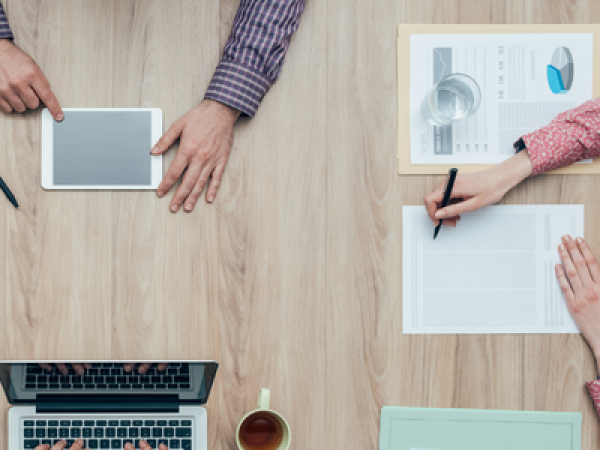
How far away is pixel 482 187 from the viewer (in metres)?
0.89

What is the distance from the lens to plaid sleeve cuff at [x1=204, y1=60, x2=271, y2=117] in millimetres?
873

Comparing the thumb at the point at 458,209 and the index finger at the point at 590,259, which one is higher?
the thumb at the point at 458,209

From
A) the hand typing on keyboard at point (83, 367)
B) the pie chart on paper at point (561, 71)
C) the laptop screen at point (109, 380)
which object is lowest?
the laptop screen at point (109, 380)

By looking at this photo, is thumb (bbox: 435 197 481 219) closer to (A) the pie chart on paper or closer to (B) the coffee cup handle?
(A) the pie chart on paper

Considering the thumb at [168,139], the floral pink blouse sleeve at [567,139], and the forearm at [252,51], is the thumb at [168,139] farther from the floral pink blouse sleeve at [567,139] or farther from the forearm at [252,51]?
the floral pink blouse sleeve at [567,139]

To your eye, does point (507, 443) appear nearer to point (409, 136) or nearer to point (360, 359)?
point (360, 359)

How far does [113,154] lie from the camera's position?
88cm

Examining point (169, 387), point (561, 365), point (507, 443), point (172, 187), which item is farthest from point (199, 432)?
point (561, 365)

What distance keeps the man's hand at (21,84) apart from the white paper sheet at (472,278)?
69 cm

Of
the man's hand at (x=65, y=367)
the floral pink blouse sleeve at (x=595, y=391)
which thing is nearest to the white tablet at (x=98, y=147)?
the man's hand at (x=65, y=367)

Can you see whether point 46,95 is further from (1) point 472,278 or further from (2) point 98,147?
(1) point 472,278

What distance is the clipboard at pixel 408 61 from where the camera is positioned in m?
0.91

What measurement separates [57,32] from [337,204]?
2.03 feet

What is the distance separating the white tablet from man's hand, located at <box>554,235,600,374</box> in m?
0.81
